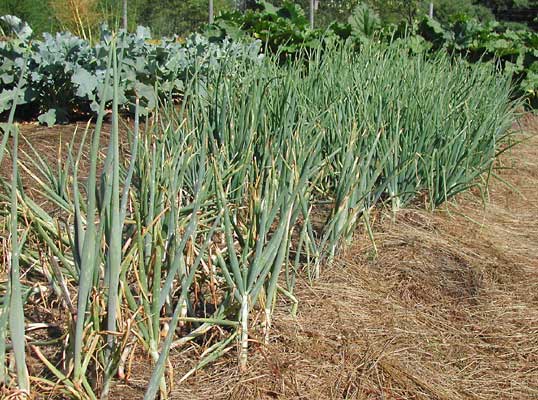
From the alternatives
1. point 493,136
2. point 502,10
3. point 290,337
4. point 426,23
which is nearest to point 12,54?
point 493,136

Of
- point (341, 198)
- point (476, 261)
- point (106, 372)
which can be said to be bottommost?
point (476, 261)

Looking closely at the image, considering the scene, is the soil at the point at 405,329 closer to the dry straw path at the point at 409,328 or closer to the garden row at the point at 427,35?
the dry straw path at the point at 409,328

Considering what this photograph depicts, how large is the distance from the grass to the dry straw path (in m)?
0.09

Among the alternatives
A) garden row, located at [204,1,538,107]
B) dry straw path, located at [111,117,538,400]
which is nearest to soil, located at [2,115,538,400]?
dry straw path, located at [111,117,538,400]

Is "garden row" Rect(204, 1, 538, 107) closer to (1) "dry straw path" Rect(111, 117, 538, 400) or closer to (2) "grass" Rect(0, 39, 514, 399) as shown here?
(2) "grass" Rect(0, 39, 514, 399)

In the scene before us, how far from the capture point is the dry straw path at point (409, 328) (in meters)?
1.87

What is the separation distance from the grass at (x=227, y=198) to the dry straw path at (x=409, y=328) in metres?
0.09

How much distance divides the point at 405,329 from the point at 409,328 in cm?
2

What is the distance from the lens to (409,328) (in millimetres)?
2215

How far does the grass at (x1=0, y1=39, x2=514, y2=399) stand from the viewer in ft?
5.14

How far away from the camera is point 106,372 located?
1575mm

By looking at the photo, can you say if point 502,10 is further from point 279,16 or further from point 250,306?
point 250,306

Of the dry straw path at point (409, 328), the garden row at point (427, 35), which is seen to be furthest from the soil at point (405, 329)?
the garden row at point (427, 35)

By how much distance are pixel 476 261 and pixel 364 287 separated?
0.56 m
